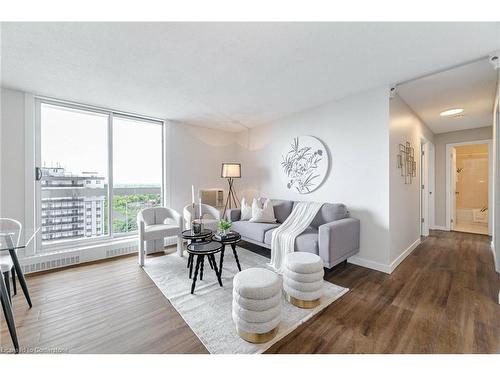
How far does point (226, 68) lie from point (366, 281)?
2.89 meters

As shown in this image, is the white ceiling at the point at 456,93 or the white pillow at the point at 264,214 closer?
the white ceiling at the point at 456,93

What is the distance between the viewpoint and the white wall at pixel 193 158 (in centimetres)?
402

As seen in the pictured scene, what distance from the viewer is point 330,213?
2.90 meters

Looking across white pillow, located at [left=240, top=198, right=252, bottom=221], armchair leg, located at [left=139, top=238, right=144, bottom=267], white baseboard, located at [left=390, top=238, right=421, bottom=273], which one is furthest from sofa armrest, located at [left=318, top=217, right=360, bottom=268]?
armchair leg, located at [left=139, top=238, right=144, bottom=267]

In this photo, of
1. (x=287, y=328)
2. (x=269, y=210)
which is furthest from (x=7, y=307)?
(x=269, y=210)

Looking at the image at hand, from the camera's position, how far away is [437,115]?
3.70 meters

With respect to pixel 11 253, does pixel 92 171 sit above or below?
above

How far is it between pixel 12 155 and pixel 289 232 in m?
3.77

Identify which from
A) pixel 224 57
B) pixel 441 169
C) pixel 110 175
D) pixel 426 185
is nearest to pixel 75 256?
pixel 110 175

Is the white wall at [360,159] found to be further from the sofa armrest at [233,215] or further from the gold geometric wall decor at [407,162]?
the sofa armrest at [233,215]

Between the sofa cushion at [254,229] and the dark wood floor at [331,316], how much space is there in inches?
42.5

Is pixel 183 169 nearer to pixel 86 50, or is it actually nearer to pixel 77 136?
pixel 77 136

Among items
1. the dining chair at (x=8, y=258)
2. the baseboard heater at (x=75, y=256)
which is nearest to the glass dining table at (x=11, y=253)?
the dining chair at (x=8, y=258)

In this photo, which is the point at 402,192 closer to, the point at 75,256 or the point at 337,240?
the point at 337,240
